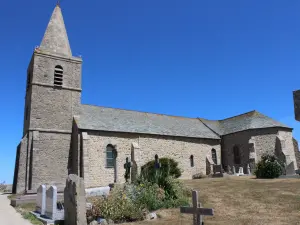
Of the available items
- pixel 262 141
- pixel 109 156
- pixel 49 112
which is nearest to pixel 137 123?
pixel 109 156

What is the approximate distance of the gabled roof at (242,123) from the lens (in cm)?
3114

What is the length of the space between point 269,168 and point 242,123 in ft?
44.8

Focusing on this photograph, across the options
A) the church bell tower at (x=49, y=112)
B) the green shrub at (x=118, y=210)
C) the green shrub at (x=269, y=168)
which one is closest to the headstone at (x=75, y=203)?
the green shrub at (x=118, y=210)

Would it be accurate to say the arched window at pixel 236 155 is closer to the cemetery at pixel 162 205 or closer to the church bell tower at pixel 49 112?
the cemetery at pixel 162 205

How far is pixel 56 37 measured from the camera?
29359 millimetres

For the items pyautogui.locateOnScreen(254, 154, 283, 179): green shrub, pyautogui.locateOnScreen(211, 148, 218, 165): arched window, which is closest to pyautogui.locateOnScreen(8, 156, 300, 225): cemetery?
pyautogui.locateOnScreen(254, 154, 283, 179): green shrub

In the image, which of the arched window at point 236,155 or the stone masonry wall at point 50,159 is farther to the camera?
the arched window at point 236,155

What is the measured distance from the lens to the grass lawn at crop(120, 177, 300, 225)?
966cm

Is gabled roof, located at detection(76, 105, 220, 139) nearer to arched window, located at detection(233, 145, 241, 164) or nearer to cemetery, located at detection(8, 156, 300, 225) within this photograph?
arched window, located at detection(233, 145, 241, 164)

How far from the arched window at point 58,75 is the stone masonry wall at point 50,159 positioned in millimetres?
5072

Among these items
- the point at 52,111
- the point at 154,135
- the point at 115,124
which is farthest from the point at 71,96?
the point at 154,135

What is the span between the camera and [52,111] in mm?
A: 26438

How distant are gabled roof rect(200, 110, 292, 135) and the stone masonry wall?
18735 mm

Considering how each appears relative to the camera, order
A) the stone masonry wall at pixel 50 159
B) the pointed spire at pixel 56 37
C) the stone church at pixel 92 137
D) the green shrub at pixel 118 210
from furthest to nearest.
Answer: the pointed spire at pixel 56 37 → the stone church at pixel 92 137 → the stone masonry wall at pixel 50 159 → the green shrub at pixel 118 210
